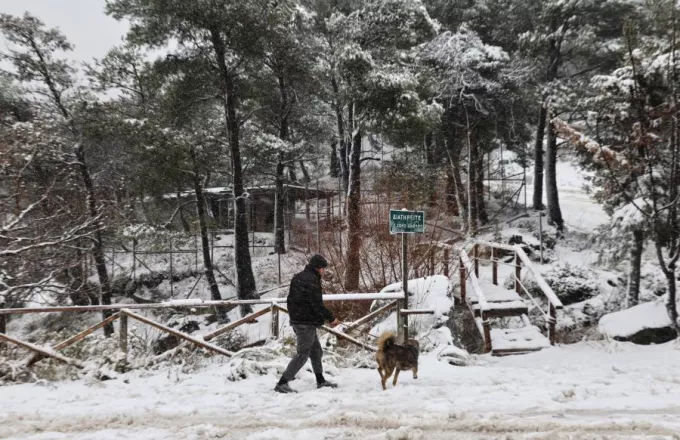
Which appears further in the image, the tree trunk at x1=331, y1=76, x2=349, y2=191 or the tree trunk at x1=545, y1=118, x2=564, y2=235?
the tree trunk at x1=545, y1=118, x2=564, y2=235

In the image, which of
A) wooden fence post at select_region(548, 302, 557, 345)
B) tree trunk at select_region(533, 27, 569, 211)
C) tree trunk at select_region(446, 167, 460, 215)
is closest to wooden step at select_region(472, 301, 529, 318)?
wooden fence post at select_region(548, 302, 557, 345)

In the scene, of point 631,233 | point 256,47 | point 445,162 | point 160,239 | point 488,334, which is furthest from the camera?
point 445,162

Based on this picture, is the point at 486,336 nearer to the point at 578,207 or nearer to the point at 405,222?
the point at 405,222

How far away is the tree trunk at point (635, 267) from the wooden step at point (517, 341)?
3.12m

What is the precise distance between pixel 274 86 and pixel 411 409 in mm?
15395

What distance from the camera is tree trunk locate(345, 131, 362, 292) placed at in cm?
1176

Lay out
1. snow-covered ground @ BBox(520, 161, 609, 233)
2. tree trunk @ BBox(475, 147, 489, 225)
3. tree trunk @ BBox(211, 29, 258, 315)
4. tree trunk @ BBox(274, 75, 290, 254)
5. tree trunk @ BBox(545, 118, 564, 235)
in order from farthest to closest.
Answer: tree trunk @ BBox(274, 75, 290, 254)
tree trunk @ BBox(475, 147, 489, 225)
snow-covered ground @ BBox(520, 161, 609, 233)
tree trunk @ BBox(545, 118, 564, 235)
tree trunk @ BBox(211, 29, 258, 315)

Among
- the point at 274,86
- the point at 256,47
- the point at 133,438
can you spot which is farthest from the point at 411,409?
the point at 274,86

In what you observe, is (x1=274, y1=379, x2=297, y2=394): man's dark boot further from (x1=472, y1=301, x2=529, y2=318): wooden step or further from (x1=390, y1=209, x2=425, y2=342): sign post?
(x1=472, y1=301, x2=529, y2=318): wooden step

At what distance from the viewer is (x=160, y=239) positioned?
15898 millimetres

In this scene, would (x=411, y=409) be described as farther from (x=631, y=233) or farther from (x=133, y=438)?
(x=631, y=233)

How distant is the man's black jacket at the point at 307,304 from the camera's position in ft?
15.4

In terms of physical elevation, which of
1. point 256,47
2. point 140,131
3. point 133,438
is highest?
point 256,47

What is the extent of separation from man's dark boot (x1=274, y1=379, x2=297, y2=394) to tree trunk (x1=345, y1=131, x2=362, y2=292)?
6884 millimetres
